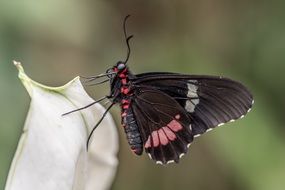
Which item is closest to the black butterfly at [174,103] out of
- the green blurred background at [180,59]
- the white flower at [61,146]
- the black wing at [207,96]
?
the black wing at [207,96]

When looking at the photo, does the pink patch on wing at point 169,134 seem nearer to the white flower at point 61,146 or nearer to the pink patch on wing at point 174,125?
the pink patch on wing at point 174,125

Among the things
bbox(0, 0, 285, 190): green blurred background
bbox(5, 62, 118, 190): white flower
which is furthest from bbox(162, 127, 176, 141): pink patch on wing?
bbox(0, 0, 285, 190): green blurred background

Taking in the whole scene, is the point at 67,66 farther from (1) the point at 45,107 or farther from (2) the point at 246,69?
(1) the point at 45,107

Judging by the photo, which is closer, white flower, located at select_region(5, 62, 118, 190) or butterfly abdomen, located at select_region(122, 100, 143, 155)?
white flower, located at select_region(5, 62, 118, 190)

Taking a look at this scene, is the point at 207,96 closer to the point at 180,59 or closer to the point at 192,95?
the point at 192,95

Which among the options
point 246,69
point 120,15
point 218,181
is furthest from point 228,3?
point 218,181

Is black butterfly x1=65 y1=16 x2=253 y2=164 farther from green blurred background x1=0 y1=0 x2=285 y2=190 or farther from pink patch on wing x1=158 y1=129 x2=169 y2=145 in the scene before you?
green blurred background x1=0 y1=0 x2=285 y2=190

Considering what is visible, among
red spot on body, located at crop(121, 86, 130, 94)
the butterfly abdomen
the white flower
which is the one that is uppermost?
red spot on body, located at crop(121, 86, 130, 94)
